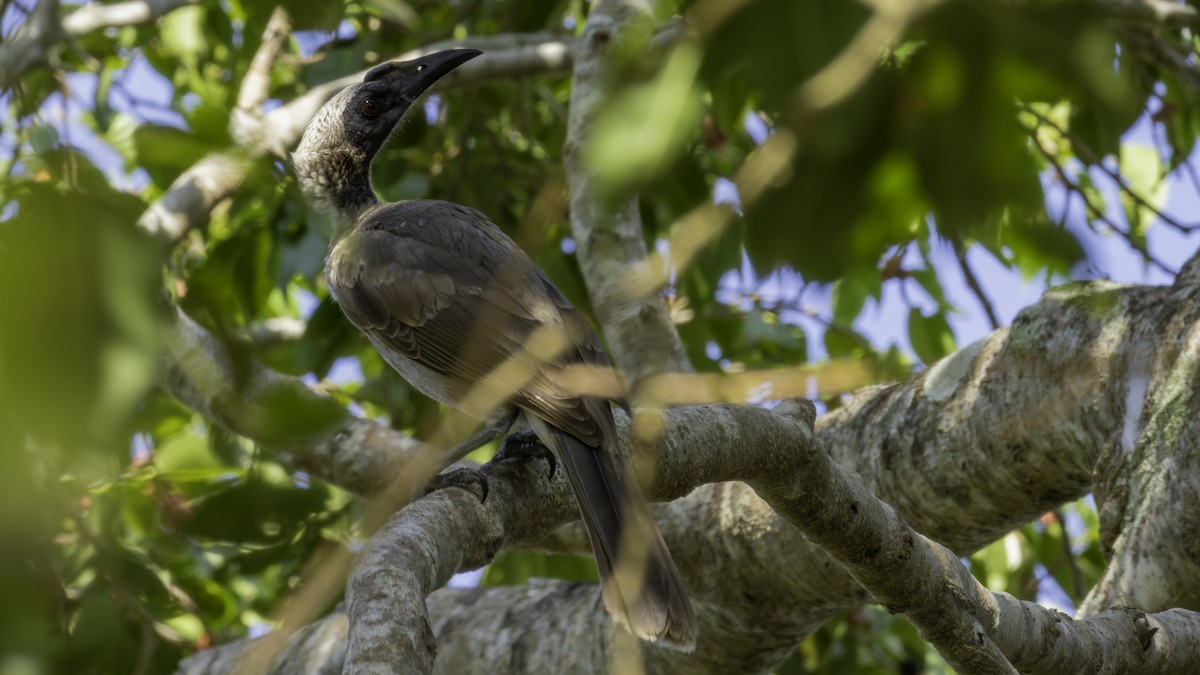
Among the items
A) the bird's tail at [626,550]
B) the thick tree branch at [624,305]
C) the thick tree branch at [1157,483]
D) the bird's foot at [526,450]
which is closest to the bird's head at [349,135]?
the thick tree branch at [624,305]

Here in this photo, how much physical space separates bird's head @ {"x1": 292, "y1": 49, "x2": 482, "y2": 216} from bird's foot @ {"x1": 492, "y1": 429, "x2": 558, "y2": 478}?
64.8 inches

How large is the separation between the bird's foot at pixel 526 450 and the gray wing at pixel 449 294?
6.2 inches

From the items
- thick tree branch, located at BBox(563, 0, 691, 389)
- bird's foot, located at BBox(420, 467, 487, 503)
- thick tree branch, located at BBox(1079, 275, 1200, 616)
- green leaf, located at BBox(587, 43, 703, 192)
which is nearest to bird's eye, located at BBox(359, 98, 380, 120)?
thick tree branch, located at BBox(563, 0, 691, 389)

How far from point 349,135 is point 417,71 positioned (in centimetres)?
39

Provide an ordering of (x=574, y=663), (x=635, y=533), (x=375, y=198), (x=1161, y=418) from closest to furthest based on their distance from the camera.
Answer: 1. (x=635, y=533)
2. (x=1161, y=418)
3. (x=574, y=663)
4. (x=375, y=198)

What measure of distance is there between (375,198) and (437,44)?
924 millimetres

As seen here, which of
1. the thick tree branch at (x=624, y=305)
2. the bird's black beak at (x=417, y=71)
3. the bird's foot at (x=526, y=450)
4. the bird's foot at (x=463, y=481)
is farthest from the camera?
the bird's black beak at (x=417, y=71)

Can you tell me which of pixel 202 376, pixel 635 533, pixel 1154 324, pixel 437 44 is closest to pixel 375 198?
pixel 437 44

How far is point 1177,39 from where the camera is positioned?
4.93 meters

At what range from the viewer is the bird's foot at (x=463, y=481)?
2578mm

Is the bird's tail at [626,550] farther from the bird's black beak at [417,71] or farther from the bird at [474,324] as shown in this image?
the bird's black beak at [417,71]

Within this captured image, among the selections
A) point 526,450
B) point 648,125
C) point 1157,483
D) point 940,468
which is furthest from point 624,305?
point 648,125

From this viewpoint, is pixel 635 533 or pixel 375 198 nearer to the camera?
pixel 635 533

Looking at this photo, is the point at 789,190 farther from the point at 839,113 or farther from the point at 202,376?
the point at 202,376
